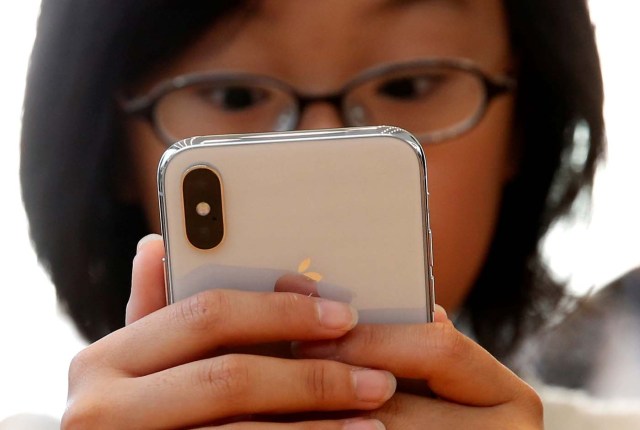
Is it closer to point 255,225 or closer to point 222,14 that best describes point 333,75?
point 222,14

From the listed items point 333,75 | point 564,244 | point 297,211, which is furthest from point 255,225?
point 564,244

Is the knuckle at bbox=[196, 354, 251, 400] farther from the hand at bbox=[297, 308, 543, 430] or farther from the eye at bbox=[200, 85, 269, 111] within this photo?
the eye at bbox=[200, 85, 269, 111]

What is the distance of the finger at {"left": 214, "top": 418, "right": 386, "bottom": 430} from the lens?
0.38 m

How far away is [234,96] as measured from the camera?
0.86 metres

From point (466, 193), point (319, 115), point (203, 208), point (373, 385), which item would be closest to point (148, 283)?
point (203, 208)

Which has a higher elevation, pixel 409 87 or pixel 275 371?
pixel 409 87

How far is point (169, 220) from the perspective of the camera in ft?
1.44

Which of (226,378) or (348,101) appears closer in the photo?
(226,378)

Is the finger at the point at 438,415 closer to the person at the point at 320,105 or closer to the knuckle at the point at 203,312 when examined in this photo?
the knuckle at the point at 203,312

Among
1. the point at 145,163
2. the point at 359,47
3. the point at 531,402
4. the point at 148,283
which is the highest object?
the point at 359,47

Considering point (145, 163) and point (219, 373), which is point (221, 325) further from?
point (145, 163)

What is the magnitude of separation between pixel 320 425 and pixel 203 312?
0.33 ft

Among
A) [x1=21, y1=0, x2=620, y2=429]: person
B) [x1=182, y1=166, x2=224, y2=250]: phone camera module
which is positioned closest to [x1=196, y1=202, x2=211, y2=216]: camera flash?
[x1=182, y1=166, x2=224, y2=250]: phone camera module

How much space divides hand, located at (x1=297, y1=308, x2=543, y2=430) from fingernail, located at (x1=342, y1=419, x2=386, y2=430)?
18mm
